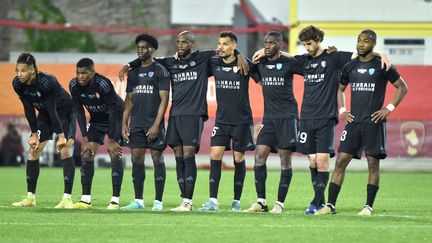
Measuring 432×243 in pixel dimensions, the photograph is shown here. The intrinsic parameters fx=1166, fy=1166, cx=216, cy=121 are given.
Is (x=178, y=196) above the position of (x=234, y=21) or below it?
below

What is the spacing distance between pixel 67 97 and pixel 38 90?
88 cm

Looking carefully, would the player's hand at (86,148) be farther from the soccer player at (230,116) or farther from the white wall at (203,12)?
the white wall at (203,12)

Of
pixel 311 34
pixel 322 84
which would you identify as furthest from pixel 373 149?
pixel 311 34

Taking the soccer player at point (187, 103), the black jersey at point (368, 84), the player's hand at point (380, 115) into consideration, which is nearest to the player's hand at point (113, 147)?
the soccer player at point (187, 103)

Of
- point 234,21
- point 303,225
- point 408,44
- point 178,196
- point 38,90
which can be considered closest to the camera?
point 303,225

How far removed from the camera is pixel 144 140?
16.6 metres

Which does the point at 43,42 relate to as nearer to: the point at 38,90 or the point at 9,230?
the point at 38,90

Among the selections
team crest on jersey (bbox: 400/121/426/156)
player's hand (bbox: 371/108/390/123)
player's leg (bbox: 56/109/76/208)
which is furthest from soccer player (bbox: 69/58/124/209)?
team crest on jersey (bbox: 400/121/426/156)

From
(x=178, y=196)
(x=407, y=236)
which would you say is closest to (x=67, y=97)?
(x=178, y=196)

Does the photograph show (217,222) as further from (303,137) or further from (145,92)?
(145,92)

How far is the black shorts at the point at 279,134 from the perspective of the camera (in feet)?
52.9

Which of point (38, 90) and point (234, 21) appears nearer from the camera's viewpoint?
point (38, 90)

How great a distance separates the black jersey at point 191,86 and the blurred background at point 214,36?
490 inches

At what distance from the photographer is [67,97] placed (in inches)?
675
